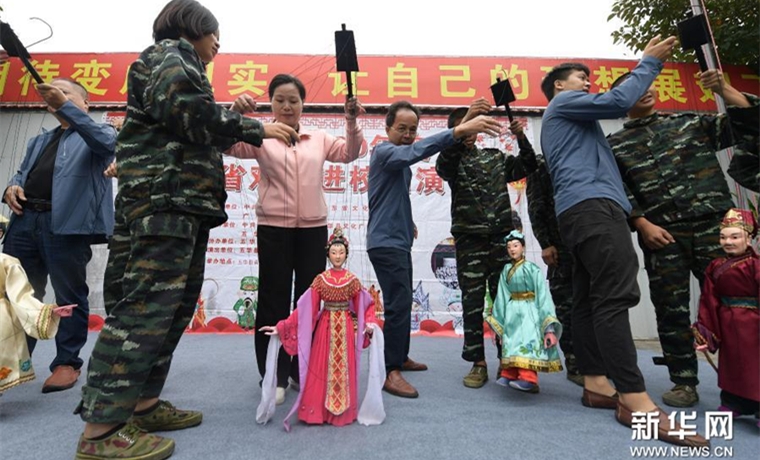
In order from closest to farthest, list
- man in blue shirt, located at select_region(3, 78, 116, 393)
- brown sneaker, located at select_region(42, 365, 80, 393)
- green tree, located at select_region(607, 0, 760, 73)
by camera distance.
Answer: brown sneaker, located at select_region(42, 365, 80, 393)
man in blue shirt, located at select_region(3, 78, 116, 393)
green tree, located at select_region(607, 0, 760, 73)

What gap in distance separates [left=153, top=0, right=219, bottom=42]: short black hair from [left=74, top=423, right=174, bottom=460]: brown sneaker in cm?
130

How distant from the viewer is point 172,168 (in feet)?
4.31

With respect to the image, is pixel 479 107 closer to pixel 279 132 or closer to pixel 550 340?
pixel 279 132

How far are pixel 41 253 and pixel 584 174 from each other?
107 inches

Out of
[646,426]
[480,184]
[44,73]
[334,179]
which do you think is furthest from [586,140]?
[44,73]

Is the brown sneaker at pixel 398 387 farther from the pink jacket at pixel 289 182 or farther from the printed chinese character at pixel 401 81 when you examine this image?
the printed chinese character at pixel 401 81

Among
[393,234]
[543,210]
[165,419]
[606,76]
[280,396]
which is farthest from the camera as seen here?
[606,76]

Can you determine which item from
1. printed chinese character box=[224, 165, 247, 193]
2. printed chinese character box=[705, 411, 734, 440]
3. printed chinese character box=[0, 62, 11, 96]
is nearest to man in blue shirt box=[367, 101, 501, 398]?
printed chinese character box=[705, 411, 734, 440]

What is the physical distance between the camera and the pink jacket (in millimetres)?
1933

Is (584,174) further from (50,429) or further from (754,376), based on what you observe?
(50,429)

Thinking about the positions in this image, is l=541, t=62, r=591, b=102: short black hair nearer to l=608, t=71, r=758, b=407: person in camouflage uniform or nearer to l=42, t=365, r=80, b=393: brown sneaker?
l=608, t=71, r=758, b=407: person in camouflage uniform

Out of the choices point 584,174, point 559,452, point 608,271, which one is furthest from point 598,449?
point 584,174

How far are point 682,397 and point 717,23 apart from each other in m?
3.96

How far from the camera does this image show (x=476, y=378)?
86.2 inches
